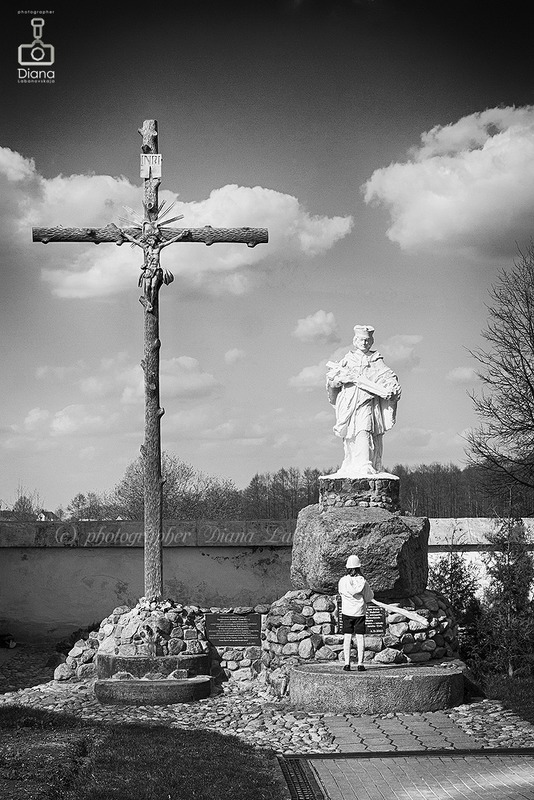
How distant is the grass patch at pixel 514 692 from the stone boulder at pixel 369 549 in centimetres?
154

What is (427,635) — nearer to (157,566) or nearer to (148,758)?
(157,566)

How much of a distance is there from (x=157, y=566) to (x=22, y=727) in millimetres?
3794

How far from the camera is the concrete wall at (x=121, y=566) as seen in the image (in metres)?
17.5

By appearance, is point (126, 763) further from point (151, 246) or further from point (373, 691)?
point (151, 246)

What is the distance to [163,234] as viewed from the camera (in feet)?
44.5

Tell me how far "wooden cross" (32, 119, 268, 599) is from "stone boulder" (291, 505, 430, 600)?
2152 mm

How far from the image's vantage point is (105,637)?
1277 centimetres

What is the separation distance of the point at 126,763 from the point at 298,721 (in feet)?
8.29

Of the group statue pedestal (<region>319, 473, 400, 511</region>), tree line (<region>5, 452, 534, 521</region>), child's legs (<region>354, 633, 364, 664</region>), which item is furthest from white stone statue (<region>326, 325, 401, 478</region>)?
tree line (<region>5, 452, 534, 521</region>)

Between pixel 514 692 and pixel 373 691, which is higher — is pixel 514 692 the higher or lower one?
the lower one

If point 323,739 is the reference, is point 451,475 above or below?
above

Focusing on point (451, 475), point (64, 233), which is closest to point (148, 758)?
point (64, 233)

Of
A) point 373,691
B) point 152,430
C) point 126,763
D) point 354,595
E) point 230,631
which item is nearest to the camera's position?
point 126,763

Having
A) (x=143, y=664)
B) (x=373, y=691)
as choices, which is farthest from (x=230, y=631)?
(x=373, y=691)
